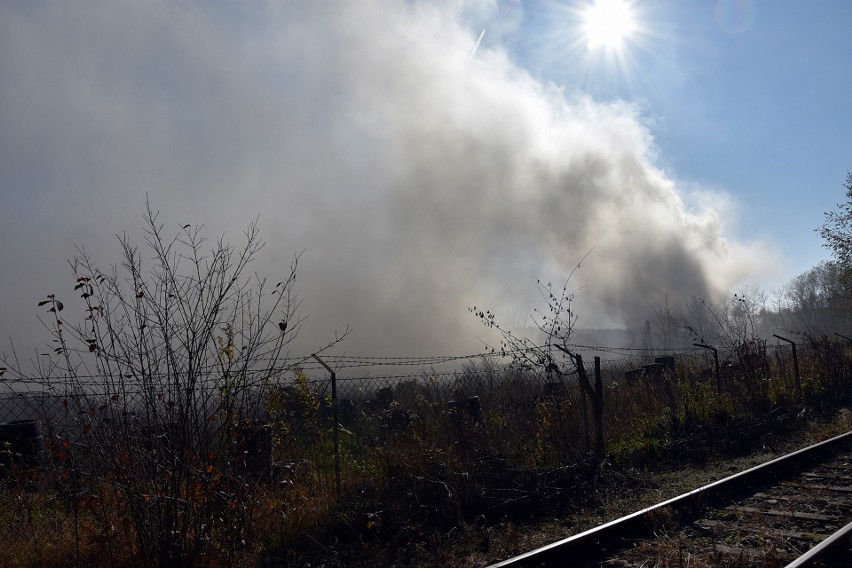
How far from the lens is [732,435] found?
10.5 meters

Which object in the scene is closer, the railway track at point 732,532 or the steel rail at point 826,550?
the steel rail at point 826,550

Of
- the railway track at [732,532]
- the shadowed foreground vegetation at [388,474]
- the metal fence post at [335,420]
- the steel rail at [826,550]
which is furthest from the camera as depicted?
the metal fence post at [335,420]

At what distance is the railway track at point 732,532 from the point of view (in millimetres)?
4762

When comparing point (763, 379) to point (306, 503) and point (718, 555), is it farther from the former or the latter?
point (306, 503)

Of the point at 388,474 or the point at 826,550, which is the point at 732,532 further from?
the point at 388,474

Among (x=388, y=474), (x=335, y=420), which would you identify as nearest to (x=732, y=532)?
(x=388, y=474)

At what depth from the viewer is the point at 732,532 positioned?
18.1 ft

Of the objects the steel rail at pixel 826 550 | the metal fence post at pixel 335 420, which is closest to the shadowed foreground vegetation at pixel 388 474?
the metal fence post at pixel 335 420

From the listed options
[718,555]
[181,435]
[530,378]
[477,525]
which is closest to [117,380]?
[181,435]

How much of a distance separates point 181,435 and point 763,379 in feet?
41.8

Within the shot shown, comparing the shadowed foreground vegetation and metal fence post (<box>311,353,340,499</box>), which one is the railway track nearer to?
the shadowed foreground vegetation

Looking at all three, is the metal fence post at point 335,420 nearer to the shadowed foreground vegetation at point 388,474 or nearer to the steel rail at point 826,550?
the shadowed foreground vegetation at point 388,474

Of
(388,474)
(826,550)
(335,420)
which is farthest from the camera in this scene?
(388,474)

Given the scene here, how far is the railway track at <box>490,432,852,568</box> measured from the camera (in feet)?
15.6
